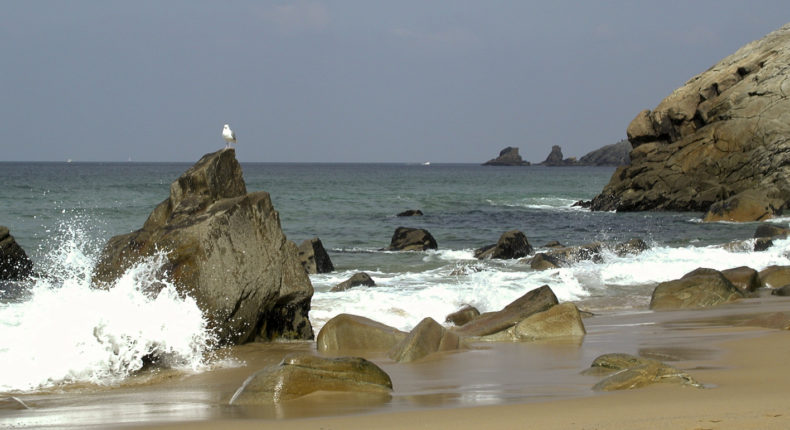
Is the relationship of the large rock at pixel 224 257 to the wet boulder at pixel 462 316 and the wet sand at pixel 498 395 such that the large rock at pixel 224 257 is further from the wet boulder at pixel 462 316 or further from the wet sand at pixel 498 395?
the wet boulder at pixel 462 316

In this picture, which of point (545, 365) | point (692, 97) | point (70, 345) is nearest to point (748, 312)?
point (545, 365)

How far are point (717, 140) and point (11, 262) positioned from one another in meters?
28.3

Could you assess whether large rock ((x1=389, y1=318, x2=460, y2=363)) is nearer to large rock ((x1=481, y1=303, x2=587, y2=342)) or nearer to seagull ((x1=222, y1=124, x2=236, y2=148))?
large rock ((x1=481, y1=303, x2=587, y2=342))

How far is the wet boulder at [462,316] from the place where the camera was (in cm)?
1087

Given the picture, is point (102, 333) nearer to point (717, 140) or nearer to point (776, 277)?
point (776, 277)

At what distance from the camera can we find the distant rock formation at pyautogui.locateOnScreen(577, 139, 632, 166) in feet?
516

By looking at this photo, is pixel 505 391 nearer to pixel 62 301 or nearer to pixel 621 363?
pixel 621 363

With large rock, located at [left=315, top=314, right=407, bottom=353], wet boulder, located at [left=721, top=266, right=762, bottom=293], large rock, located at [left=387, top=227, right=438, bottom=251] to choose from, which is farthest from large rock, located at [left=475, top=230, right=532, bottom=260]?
large rock, located at [left=315, top=314, right=407, bottom=353]

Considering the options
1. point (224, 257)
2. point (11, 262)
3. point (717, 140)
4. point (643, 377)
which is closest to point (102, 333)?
point (224, 257)

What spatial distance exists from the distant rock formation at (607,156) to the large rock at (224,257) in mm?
150197

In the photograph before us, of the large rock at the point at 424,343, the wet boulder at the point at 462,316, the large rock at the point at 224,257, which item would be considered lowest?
the wet boulder at the point at 462,316

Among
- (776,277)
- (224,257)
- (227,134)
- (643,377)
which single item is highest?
(227,134)

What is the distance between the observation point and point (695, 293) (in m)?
11.4

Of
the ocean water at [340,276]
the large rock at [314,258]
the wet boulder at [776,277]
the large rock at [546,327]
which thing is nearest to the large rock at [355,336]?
the large rock at [546,327]
